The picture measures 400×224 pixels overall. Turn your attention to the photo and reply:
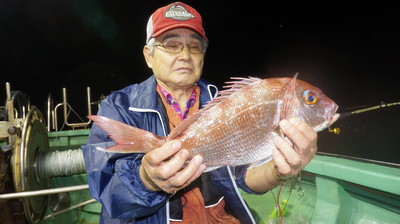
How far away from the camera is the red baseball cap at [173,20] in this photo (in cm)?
200

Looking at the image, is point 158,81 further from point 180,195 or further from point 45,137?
point 45,137

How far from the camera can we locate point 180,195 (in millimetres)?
1911

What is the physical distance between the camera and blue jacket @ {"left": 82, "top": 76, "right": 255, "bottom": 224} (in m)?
1.62

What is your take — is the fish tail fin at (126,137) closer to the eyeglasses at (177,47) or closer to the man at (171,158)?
the man at (171,158)

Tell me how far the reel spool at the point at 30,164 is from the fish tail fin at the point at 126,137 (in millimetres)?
1958

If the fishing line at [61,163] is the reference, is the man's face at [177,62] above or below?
above

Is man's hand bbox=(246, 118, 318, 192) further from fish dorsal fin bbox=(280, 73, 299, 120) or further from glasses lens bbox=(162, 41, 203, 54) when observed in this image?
glasses lens bbox=(162, 41, 203, 54)

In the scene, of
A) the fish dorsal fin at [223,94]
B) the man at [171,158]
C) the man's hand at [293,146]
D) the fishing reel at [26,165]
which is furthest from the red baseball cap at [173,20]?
the fishing reel at [26,165]

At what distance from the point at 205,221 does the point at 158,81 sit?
4.21 feet

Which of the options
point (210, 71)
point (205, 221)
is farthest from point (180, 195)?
point (210, 71)

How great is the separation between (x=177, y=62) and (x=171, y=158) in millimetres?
910

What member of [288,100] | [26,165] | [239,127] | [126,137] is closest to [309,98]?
[288,100]

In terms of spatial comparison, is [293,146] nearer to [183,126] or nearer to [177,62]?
[183,126]

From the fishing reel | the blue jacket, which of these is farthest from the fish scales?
the fishing reel
